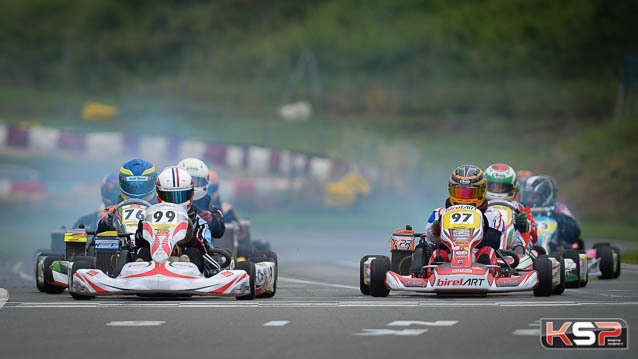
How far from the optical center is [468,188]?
13.3m

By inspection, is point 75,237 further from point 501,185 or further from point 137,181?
point 501,185

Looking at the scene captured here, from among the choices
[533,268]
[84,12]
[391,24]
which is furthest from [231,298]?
[84,12]

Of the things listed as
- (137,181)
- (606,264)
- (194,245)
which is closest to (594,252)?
(606,264)

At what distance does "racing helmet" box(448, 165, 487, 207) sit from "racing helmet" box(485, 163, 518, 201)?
1998 mm

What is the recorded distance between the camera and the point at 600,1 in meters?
41.1

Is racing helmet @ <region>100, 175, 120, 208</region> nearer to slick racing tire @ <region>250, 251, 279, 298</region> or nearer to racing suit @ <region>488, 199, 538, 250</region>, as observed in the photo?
slick racing tire @ <region>250, 251, 279, 298</region>

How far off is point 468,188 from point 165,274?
3.20 m

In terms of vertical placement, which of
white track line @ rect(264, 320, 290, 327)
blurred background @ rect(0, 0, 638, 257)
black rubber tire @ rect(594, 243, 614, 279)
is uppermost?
blurred background @ rect(0, 0, 638, 257)

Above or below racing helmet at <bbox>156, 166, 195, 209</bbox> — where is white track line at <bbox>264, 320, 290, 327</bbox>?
below

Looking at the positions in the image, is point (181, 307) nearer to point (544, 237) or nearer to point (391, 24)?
point (544, 237)

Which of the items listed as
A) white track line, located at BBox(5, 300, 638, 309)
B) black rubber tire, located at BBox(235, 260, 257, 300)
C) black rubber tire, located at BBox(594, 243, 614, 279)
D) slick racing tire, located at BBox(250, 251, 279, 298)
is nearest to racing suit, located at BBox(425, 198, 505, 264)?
white track line, located at BBox(5, 300, 638, 309)

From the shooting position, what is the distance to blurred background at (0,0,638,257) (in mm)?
30766

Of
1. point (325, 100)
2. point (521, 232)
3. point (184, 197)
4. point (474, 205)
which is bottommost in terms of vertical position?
point (521, 232)

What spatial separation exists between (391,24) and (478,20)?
2622mm
